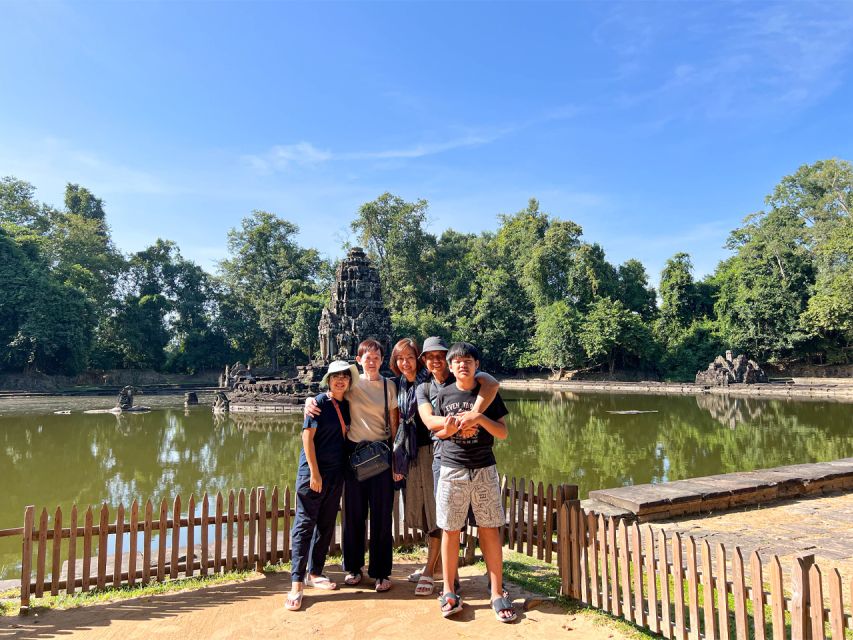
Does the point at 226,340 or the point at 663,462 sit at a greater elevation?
the point at 226,340

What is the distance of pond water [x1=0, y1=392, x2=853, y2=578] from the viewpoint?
9048 millimetres

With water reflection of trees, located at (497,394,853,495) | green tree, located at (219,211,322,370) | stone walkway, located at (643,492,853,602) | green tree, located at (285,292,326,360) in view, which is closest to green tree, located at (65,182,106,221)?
green tree, located at (219,211,322,370)

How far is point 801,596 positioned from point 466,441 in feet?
5.92

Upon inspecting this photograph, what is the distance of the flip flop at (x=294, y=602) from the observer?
3.56 m

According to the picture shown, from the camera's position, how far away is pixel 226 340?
44312mm

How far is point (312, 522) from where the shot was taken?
379 cm

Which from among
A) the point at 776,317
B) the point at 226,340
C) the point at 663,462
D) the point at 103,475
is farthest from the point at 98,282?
the point at 776,317

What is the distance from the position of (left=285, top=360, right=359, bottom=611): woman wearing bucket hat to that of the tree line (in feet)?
109

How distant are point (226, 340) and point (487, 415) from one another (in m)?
44.4

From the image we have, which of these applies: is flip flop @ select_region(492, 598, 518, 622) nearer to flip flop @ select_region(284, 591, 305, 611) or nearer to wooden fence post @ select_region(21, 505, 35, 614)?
flip flop @ select_region(284, 591, 305, 611)

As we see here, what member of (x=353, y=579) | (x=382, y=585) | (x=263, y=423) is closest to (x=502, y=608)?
(x=382, y=585)

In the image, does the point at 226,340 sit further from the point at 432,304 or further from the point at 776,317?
the point at 776,317

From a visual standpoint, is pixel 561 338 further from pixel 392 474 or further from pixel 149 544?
pixel 149 544

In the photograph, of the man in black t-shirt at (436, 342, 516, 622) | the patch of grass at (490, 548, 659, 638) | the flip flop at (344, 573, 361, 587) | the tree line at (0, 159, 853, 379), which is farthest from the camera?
the tree line at (0, 159, 853, 379)
